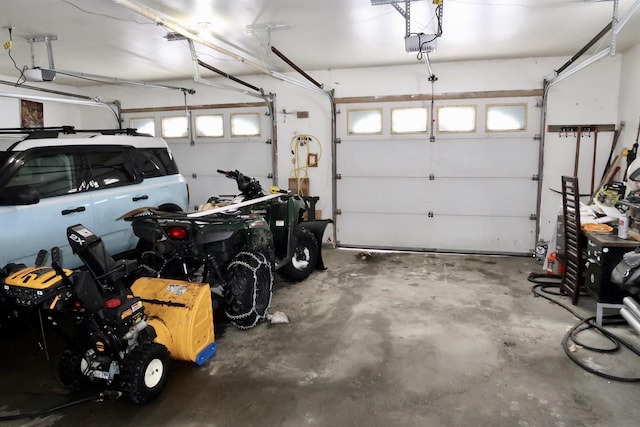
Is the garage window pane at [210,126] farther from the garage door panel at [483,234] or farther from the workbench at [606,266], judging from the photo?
the workbench at [606,266]

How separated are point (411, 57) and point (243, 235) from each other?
381cm

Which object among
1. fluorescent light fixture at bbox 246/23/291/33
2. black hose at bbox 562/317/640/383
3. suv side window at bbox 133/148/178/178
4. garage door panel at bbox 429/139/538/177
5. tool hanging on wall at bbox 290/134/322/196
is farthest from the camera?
tool hanging on wall at bbox 290/134/322/196

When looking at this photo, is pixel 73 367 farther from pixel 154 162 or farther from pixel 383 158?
pixel 383 158

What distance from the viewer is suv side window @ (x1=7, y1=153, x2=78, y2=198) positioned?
367 centimetres

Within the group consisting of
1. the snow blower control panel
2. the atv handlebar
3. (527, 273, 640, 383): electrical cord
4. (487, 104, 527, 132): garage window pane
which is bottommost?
(527, 273, 640, 383): electrical cord

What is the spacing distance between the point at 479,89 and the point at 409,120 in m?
1.10

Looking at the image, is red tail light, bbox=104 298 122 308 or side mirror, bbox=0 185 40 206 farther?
side mirror, bbox=0 185 40 206

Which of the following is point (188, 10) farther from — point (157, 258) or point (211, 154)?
point (211, 154)

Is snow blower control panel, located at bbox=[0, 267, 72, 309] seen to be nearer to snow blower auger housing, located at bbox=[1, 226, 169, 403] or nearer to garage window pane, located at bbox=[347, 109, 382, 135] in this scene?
snow blower auger housing, located at bbox=[1, 226, 169, 403]

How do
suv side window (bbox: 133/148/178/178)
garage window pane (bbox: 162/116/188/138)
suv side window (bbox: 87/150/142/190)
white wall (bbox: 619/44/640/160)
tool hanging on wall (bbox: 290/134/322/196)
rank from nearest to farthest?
suv side window (bbox: 87/150/142/190) < suv side window (bbox: 133/148/178/178) < white wall (bbox: 619/44/640/160) < tool hanging on wall (bbox: 290/134/322/196) < garage window pane (bbox: 162/116/188/138)

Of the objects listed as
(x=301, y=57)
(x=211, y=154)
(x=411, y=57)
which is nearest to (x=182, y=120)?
(x=211, y=154)

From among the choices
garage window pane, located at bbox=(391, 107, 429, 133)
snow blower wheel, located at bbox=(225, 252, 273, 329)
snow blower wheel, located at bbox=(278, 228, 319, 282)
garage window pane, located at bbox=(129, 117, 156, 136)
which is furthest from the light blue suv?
garage window pane, located at bbox=(391, 107, 429, 133)

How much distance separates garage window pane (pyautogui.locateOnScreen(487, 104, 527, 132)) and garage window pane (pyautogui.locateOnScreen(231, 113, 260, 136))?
373 centimetres

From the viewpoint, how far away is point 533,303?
4387 millimetres
